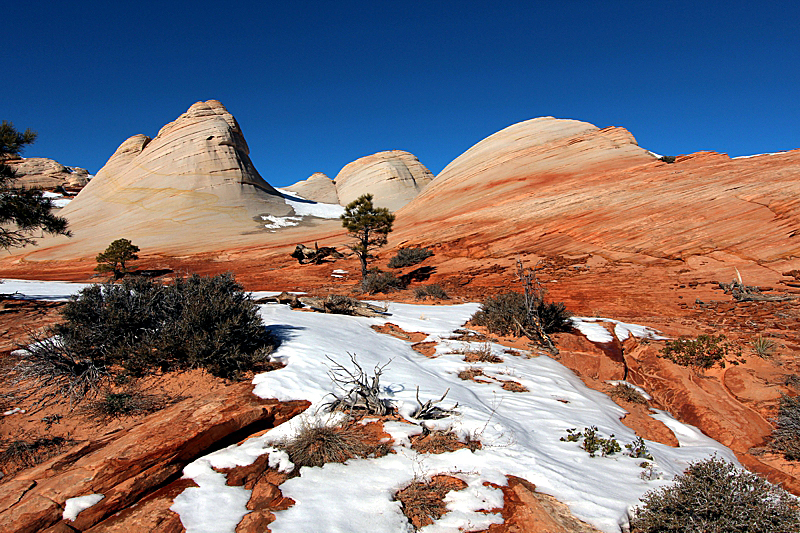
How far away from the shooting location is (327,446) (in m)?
3.40

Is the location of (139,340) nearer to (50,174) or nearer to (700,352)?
(700,352)

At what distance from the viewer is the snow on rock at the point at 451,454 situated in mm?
2691

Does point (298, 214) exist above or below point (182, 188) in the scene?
below

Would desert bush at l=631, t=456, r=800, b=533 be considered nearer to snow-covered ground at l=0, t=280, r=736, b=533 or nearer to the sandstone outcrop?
snow-covered ground at l=0, t=280, r=736, b=533

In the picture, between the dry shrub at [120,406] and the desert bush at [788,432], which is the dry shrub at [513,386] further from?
the dry shrub at [120,406]

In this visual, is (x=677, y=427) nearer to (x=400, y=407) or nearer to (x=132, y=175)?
(x=400, y=407)

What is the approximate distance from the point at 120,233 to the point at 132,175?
15466 millimetres

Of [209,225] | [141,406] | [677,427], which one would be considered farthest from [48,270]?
[677,427]

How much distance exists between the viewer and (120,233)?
1422 inches

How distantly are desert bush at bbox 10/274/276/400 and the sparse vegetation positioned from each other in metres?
8.94

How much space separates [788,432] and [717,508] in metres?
3.67

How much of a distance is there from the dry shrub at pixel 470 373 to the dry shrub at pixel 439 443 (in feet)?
6.77

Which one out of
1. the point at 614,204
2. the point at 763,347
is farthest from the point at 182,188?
the point at 763,347

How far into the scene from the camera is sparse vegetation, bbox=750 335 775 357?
702cm
